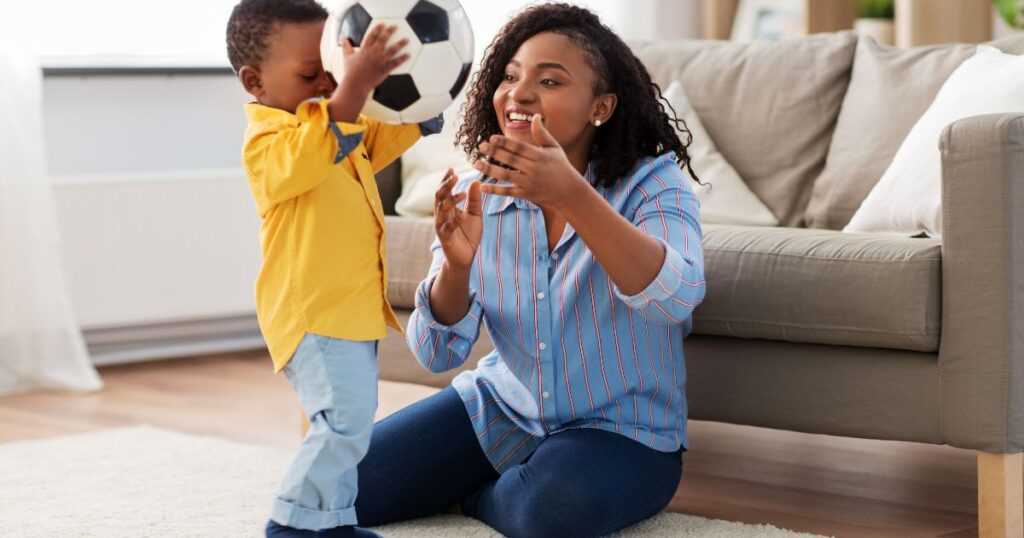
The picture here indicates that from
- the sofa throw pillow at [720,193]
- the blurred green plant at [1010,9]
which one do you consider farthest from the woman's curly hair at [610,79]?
the blurred green plant at [1010,9]

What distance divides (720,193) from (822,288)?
2.38ft

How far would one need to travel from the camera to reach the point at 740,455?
Answer: 259 centimetres

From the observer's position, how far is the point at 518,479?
6.19 feet

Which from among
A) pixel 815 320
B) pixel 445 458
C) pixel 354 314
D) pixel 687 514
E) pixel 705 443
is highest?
pixel 354 314

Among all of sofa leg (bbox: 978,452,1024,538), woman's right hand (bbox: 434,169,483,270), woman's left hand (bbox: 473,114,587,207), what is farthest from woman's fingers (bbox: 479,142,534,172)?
sofa leg (bbox: 978,452,1024,538)

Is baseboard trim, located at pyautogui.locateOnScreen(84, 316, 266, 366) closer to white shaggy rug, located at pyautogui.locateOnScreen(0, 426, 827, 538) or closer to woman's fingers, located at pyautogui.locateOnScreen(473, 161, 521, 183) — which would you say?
white shaggy rug, located at pyautogui.locateOnScreen(0, 426, 827, 538)

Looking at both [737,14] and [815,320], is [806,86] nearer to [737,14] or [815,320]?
[815,320]

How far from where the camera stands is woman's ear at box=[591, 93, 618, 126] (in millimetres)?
1889

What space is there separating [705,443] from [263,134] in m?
1.41

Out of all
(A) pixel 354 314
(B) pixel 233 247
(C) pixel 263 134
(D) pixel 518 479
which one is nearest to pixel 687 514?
(D) pixel 518 479

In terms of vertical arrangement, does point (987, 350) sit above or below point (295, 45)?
below

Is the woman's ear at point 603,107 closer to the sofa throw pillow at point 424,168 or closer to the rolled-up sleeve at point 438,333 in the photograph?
the rolled-up sleeve at point 438,333

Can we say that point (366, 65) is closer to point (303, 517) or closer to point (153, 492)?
point (303, 517)

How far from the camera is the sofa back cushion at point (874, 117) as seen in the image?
255 cm
